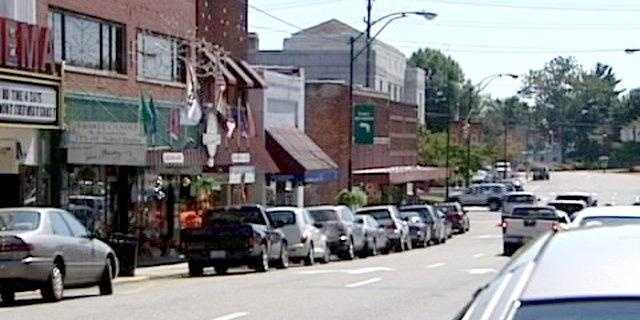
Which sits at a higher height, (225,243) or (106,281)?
(225,243)

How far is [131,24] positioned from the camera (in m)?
38.5

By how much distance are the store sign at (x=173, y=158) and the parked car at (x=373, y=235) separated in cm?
744

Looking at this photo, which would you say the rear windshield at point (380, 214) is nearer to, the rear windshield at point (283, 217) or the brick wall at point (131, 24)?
the brick wall at point (131, 24)

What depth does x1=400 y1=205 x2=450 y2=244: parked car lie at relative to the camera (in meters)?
57.7

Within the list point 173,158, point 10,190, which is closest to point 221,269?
point 10,190

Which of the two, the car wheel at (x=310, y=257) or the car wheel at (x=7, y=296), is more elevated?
the car wheel at (x=7, y=296)

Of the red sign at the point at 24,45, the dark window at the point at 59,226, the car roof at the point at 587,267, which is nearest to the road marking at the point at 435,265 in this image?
the red sign at the point at 24,45

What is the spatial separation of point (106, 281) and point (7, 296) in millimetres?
2667

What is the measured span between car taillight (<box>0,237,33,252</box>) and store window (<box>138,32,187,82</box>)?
17486 millimetres

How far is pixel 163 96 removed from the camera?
1603 inches

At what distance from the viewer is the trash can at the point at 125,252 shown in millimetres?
31228

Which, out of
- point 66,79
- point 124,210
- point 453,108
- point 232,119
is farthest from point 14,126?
point 453,108

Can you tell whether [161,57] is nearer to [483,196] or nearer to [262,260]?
[262,260]

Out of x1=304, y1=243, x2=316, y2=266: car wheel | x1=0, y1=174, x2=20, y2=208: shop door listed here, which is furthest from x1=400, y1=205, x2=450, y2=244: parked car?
x1=0, y1=174, x2=20, y2=208: shop door
